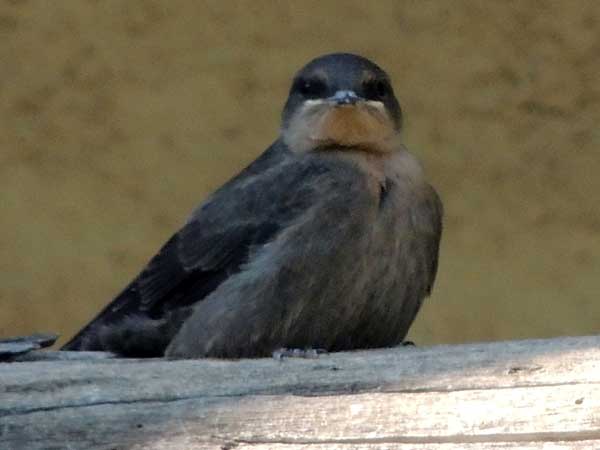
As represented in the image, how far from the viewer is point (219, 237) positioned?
11.2 ft

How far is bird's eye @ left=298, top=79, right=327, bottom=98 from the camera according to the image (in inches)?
139

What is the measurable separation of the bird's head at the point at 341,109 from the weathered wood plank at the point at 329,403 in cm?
92

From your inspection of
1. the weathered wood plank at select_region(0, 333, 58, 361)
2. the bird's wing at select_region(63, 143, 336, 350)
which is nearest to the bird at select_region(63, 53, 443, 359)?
the bird's wing at select_region(63, 143, 336, 350)

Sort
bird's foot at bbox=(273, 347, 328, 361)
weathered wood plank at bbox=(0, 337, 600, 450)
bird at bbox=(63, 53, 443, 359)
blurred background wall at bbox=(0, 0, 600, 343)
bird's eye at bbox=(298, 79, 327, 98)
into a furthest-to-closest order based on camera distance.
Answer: blurred background wall at bbox=(0, 0, 600, 343)
bird's eye at bbox=(298, 79, 327, 98)
bird at bbox=(63, 53, 443, 359)
bird's foot at bbox=(273, 347, 328, 361)
weathered wood plank at bbox=(0, 337, 600, 450)

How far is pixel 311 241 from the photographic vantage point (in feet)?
10.6

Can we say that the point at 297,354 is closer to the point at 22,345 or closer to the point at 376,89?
the point at 22,345

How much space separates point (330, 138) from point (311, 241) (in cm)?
28

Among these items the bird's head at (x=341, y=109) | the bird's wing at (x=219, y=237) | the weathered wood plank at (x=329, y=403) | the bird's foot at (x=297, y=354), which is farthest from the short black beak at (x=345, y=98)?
the weathered wood plank at (x=329, y=403)

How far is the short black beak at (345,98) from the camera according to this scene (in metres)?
3.43

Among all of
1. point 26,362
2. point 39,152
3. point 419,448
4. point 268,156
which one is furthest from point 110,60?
point 419,448

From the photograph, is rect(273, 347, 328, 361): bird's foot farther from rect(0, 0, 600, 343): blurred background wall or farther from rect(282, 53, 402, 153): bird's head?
rect(0, 0, 600, 343): blurred background wall

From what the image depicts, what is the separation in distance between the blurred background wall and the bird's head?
680mm

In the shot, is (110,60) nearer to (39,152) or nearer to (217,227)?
(39,152)

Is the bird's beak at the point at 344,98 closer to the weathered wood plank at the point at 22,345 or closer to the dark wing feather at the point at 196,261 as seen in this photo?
the dark wing feather at the point at 196,261
